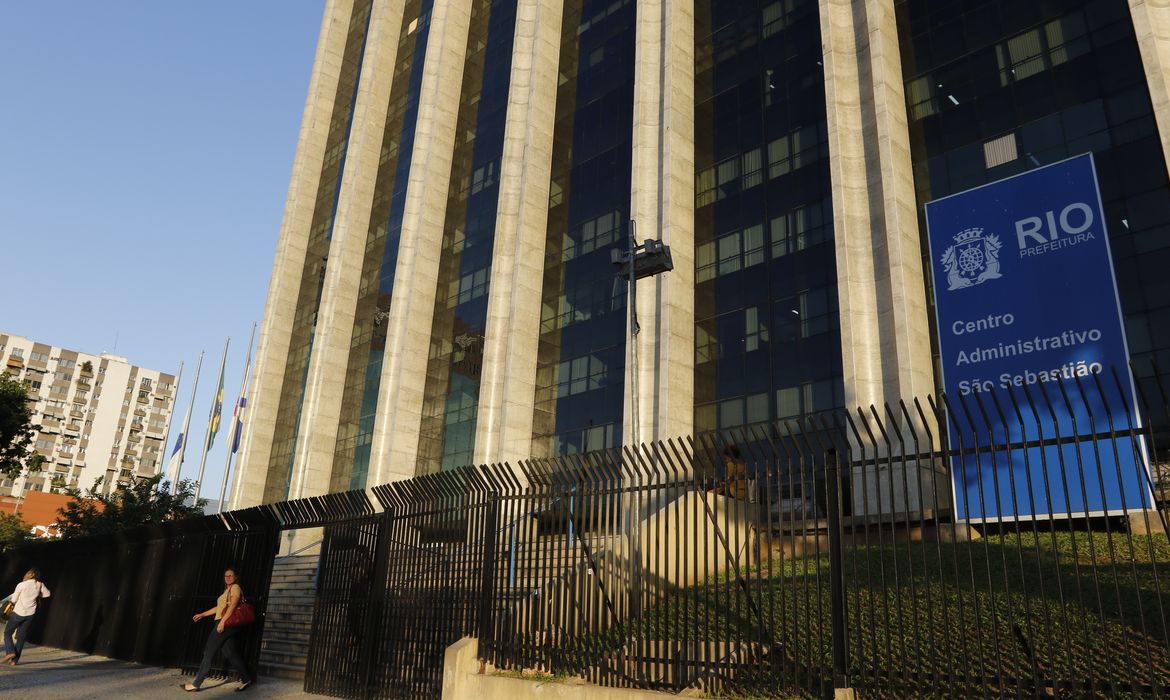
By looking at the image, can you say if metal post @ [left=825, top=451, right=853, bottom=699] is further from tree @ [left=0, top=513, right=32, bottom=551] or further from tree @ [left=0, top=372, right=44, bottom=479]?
tree @ [left=0, top=513, right=32, bottom=551]

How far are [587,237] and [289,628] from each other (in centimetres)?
1869

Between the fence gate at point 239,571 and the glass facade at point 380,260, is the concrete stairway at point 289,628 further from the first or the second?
the glass facade at point 380,260

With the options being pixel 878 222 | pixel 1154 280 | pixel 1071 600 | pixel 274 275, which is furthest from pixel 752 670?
pixel 274 275

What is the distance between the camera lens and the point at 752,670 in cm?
775

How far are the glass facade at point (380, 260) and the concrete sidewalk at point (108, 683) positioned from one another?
70.5 ft

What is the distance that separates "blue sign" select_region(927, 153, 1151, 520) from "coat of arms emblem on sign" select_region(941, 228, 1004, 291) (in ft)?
0.07

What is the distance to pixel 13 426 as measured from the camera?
3134 cm

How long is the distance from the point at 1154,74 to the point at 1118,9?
8.27 ft

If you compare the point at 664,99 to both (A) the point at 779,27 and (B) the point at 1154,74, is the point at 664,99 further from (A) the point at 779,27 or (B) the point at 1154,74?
(B) the point at 1154,74

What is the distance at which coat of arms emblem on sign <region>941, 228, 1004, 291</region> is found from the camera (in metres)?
16.5

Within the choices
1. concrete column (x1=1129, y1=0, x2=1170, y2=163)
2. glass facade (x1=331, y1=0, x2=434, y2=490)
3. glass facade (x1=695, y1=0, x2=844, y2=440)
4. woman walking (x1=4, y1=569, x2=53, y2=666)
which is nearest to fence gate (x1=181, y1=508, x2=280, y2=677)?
woman walking (x1=4, y1=569, x2=53, y2=666)

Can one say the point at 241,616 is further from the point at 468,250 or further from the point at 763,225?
the point at 468,250

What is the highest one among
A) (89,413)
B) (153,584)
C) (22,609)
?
(89,413)

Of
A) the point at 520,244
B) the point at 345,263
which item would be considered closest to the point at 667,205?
the point at 520,244
